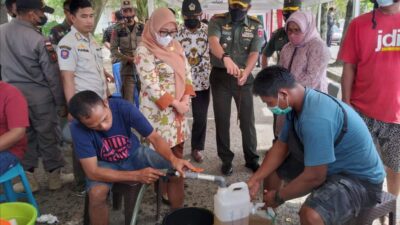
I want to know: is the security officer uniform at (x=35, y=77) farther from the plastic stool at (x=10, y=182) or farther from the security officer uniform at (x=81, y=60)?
the plastic stool at (x=10, y=182)

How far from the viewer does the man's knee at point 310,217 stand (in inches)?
72.9

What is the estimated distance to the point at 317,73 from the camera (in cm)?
296

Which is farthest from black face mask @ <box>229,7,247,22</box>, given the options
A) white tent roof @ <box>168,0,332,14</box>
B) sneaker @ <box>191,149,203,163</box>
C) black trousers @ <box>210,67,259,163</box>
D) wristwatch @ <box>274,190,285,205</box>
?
white tent roof @ <box>168,0,332,14</box>

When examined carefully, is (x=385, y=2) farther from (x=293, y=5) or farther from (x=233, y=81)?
(x=233, y=81)

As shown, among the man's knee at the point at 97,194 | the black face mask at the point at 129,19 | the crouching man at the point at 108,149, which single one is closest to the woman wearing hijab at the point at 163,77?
the crouching man at the point at 108,149

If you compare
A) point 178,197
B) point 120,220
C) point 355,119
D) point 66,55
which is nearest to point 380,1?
point 355,119

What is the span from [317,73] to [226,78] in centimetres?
90

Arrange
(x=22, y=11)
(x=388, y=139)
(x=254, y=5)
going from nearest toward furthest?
(x=388, y=139), (x=22, y=11), (x=254, y=5)

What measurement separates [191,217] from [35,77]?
2.00 metres

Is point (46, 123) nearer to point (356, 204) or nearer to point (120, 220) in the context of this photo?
point (120, 220)

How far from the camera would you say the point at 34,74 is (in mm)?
3049

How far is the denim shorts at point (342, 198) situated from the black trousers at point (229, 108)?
158 cm

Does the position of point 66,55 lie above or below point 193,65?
above

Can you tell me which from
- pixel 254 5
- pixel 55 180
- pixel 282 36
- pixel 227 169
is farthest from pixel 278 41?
pixel 254 5
